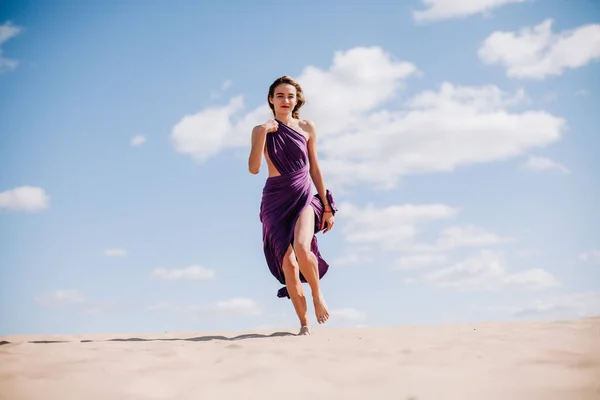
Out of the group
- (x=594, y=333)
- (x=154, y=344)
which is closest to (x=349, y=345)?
(x=154, y=344)

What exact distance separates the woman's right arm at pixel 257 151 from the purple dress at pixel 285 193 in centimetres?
19

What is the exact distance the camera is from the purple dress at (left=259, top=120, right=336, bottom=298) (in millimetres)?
5609

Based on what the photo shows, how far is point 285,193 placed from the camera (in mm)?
5660

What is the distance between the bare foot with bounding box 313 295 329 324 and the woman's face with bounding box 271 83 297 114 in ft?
6.73

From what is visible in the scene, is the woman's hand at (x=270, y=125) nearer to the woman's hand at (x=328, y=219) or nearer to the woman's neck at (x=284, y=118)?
the woman's neck at (x=284, y=118)

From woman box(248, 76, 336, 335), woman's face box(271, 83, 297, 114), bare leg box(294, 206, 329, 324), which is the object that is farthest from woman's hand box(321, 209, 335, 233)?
woman's face box(271, 83, 297, 114)

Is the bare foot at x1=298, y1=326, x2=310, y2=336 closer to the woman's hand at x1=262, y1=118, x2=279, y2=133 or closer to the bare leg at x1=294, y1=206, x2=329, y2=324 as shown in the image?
the bare leg at x1=294, y1=206, x2=329, y2=324

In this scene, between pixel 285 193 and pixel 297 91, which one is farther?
pixel 297 91

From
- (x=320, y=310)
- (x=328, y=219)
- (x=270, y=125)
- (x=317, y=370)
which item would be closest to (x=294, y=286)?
(x=320, y=310)

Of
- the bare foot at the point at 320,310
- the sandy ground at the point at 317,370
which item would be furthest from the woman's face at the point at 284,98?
the sandy ground at the point at 317,370

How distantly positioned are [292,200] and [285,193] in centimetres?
10

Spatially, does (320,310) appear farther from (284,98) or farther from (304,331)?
(284,98)

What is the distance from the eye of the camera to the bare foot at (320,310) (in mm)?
5387

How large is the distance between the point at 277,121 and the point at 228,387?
11.9ft
